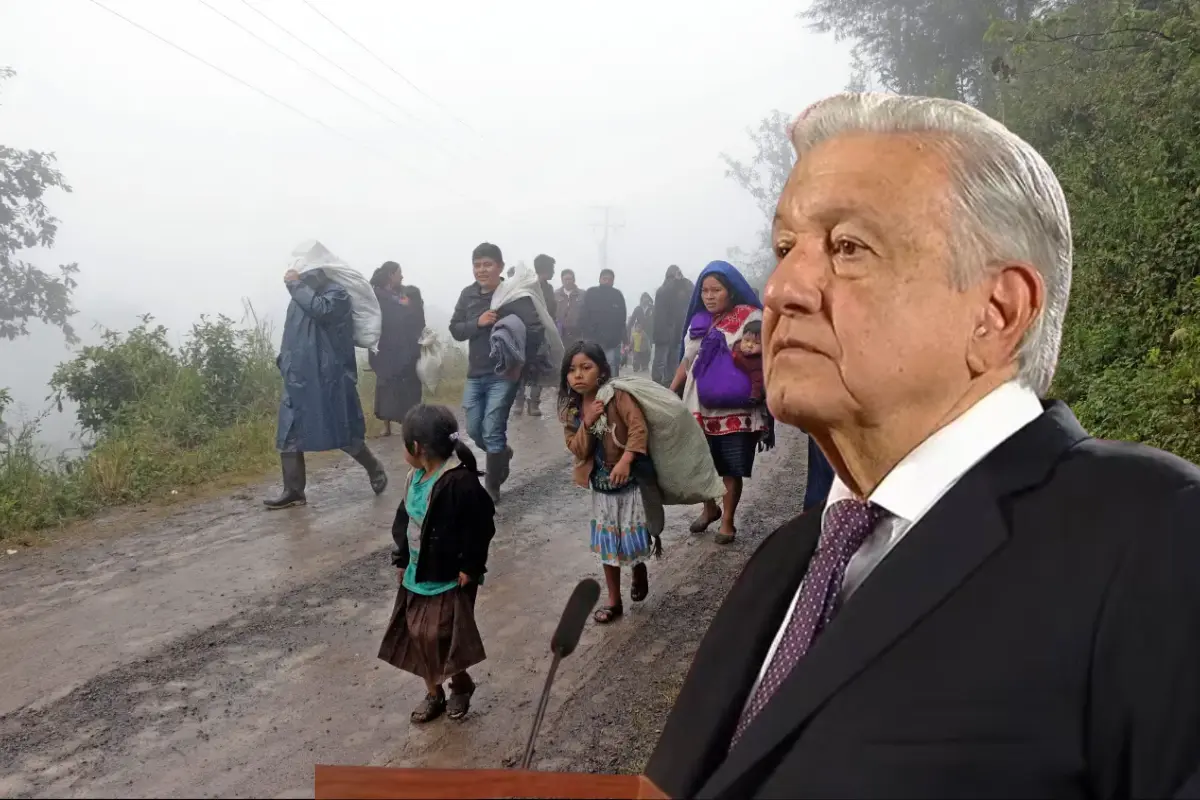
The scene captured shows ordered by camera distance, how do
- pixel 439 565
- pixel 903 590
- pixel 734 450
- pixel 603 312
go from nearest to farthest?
pixel 903 590 → pixel 439 565 → pixel 734 450 → pixel 603 312

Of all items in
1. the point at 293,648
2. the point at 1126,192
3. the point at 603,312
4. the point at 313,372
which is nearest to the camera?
the point at 293,648

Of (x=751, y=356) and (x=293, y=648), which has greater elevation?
(x=751, y=356)

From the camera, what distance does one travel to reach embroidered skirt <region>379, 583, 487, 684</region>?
3188 millimetres

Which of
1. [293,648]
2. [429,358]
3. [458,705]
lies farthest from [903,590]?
[429,358]

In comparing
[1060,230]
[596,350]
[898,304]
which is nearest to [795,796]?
[898,304]

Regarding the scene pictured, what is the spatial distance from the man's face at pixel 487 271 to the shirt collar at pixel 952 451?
18.3 ft

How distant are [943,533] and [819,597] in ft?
0.53

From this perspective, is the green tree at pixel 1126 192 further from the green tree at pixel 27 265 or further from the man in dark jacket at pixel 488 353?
the green tree at pixel 27 265

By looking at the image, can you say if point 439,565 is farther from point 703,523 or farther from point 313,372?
point 313,372

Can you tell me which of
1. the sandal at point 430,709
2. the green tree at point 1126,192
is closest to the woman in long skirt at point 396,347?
the sandal at point 430,709

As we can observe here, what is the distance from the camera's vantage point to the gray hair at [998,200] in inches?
30.7

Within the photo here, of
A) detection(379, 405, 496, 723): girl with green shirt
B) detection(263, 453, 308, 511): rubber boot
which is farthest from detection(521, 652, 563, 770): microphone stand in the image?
detection(263, 453, 308, 511): rubber boot

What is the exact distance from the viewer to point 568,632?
2.78ft

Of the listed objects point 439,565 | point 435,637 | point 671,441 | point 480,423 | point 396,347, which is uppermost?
point 396,347
